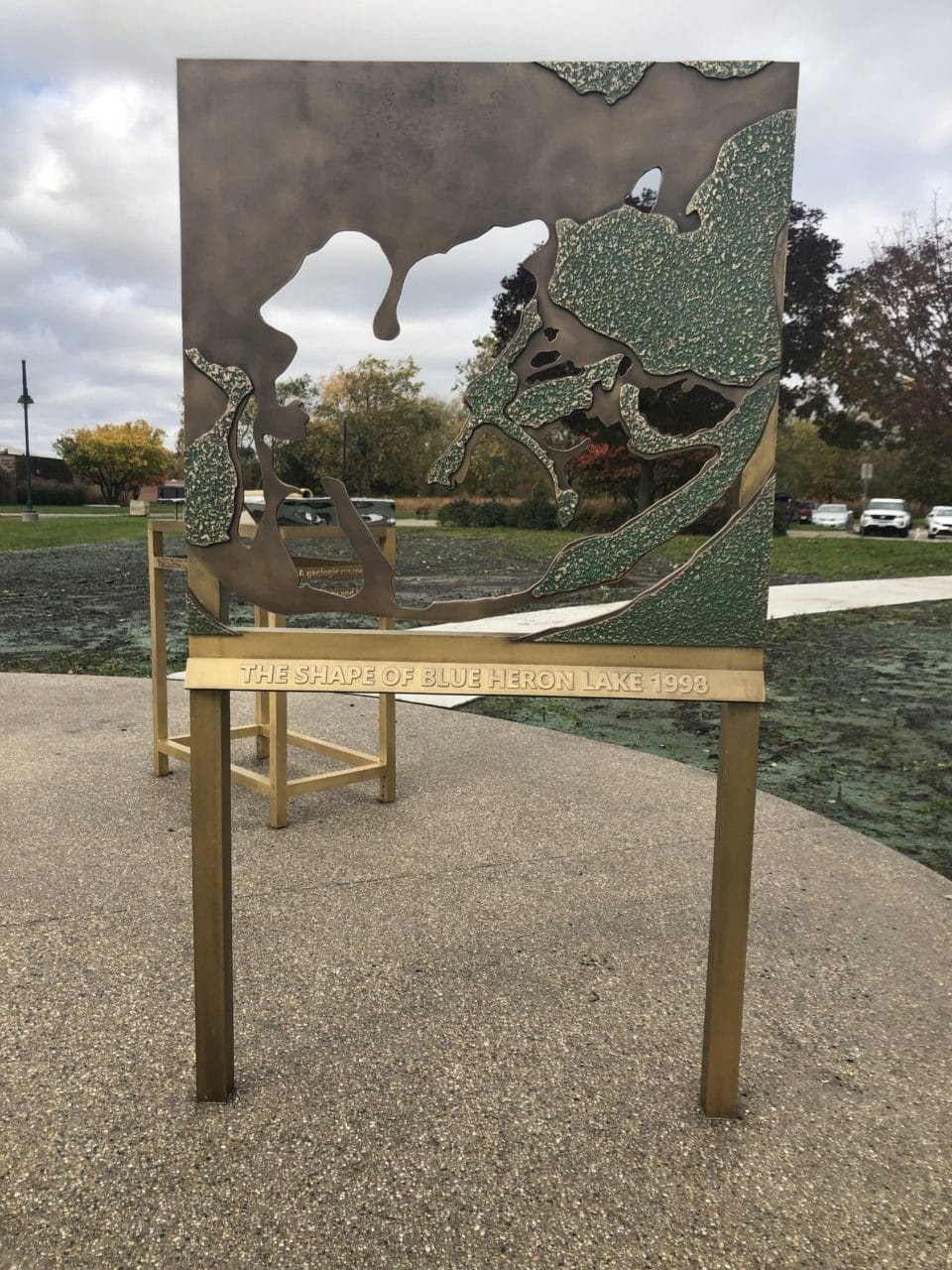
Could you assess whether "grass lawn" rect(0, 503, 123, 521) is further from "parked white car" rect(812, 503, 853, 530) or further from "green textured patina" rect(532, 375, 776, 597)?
"green textured patina" rect(532, 375, 776, 597)

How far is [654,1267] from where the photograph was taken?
170 centimetres

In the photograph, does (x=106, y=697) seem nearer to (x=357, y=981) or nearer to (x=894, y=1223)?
(x=357, y=981)

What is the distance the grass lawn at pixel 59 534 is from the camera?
21.5 meters

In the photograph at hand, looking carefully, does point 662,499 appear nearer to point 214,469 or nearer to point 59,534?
point 214,469

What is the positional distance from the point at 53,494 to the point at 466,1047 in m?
68.4

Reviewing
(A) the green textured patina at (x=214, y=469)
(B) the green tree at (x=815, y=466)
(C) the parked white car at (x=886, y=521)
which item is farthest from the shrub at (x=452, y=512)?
(B) the green tree at (x=815, y=466)

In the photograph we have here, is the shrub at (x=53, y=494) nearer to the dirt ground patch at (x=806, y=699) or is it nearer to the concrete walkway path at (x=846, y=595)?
the dirt ground patch at (x=806, y=699)

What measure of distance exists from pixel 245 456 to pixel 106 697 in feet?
14.6

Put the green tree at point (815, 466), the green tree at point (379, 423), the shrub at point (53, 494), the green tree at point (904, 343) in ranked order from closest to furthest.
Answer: the green tree at point (379, 423), the green tree at point (904, 343), the green tree at point (815, 466), the shrub at point (53, 494)

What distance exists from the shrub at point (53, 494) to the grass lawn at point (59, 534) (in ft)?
108

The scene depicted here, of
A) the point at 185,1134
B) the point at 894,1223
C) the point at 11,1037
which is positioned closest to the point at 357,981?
the point at 185,1134

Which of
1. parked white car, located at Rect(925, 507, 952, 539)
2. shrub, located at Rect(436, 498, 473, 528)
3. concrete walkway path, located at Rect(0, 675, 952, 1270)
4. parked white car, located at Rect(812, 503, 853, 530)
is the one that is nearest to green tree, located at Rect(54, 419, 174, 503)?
parked white car, located at Rect(812, 503, 853, 530)

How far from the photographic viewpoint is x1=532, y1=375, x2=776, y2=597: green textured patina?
2000 mm

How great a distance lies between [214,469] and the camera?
81.0 inches
